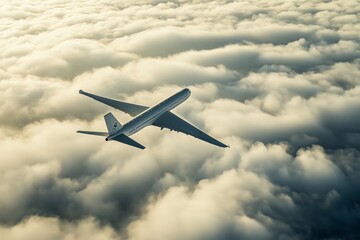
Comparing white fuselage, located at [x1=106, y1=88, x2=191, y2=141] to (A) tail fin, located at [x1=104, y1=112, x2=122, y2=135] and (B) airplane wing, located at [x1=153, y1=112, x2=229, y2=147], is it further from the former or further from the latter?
(B) airplane wing, located at [x1=153, y1=112, x2=229, y2=147]

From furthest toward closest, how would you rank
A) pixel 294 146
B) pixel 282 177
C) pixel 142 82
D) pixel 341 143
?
1. pixel 142 82
2. pixel 341 143
3. pixel 294 146
4. pixel 282 177

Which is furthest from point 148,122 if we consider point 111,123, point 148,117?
point 111,123

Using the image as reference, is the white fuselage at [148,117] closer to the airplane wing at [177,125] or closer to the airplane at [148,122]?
the airplane at [148,122]

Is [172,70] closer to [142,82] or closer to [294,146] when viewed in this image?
[142,82]

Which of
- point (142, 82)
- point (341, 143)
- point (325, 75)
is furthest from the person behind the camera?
point (325, 75)

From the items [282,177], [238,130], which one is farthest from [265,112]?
[282,177]

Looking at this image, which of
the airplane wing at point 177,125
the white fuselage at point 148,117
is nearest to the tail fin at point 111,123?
the white fuselage at point 148,117

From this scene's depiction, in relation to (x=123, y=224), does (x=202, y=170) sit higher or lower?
higher
